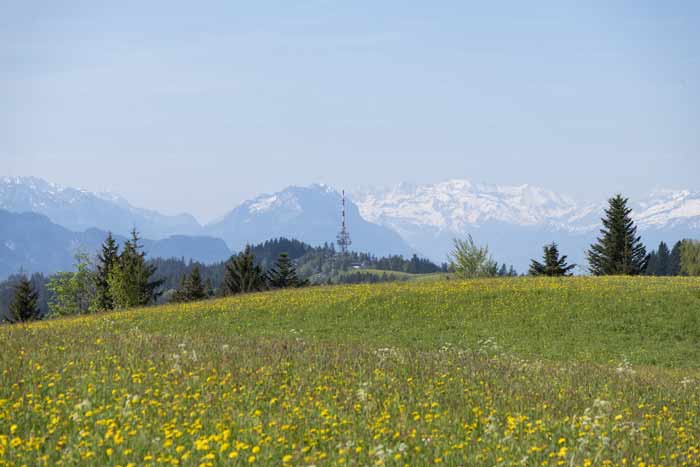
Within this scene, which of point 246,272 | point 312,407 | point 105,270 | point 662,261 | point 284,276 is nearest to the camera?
point 312,407

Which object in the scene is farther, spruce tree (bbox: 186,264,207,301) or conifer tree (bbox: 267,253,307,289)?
conifer tree (bbox: 267,253,307,289)

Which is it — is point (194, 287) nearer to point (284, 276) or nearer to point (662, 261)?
point (284, 276)

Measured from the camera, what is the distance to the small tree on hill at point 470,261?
80625 mm

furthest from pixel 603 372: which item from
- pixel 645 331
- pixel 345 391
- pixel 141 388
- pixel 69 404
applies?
pixel 645 331

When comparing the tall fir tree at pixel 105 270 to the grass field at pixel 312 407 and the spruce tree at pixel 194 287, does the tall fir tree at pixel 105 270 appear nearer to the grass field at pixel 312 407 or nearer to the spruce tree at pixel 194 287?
the spruce tree at pixel 194 287

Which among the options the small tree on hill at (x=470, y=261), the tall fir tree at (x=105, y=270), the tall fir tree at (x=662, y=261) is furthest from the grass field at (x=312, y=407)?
the tall fir tree at (x=662, y=261)

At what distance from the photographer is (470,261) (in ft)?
266

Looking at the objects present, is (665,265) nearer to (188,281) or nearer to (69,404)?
(188,281)

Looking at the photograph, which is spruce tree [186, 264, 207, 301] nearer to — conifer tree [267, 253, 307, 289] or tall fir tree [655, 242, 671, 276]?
conifer tree [267, 253, 307, 289]

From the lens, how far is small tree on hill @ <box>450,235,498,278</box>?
265ft

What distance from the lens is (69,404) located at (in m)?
11.2

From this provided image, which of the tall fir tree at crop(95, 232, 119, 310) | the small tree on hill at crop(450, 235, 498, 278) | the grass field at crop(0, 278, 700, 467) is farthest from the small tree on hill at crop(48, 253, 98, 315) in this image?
the grass field at crop(0, 278, 700, 467)

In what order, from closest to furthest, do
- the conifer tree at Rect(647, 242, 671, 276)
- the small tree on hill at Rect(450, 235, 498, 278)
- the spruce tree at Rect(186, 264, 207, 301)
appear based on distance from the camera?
the small tree on hill at Rect(450, 235, 498, 278), the spruce tree at Rect(186, 264, 207, 301), the conifer tree at Rect(647, 242, 671, 276)

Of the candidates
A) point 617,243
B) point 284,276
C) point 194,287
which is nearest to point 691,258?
point 617,243
